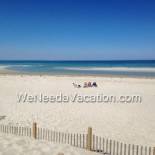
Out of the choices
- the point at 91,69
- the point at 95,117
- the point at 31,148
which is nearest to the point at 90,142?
the point at 31,148

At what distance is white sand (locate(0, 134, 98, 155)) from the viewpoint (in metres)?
8.98

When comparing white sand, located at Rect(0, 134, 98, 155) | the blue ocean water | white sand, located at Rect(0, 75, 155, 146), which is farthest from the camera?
the blue ocean water

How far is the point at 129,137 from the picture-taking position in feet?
37.0

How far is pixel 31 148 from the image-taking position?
367 inches

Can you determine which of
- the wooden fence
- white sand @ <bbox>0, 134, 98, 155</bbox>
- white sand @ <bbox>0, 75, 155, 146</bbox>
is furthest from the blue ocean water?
white sand @ <bbox>0, 134, 98, 155</bbox>

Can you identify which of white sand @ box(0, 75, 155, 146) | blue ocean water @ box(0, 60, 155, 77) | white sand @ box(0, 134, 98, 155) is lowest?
blue ocean water @ box(0, 60, 155, 77)

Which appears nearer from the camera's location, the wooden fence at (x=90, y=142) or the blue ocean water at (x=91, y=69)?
the wooden fence at (x=90, y=142)

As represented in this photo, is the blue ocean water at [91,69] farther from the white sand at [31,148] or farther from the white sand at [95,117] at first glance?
the white sand at [31,148]

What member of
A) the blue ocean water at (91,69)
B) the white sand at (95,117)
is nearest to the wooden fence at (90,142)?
the white sand at (95,117)

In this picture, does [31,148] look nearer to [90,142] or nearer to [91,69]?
[90,142]

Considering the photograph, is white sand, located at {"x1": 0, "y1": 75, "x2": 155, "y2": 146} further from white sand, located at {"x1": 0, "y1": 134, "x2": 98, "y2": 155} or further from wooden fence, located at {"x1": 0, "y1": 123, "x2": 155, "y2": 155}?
white sand, located at {"x1": 0, "y1": 134, "x2": 98, "y2": 155}

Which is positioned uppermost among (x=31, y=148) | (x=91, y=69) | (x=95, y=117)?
(x=31, y=148)

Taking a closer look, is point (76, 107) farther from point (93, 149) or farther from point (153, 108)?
point (93, 149)

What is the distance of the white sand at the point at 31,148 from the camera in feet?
29.5
